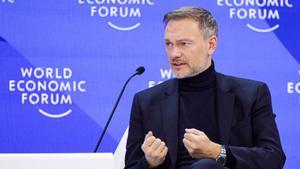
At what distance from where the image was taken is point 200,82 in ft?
9.46

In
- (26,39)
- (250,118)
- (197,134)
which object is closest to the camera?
(197,134)

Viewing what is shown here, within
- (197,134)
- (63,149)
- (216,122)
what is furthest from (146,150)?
(63,149)

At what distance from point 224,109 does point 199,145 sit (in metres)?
0.38

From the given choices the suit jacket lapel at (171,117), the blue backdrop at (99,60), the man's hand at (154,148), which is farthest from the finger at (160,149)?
the blue backdrop at (99,60)

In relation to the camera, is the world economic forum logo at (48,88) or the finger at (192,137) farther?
the world economic forum logo at (48,88)

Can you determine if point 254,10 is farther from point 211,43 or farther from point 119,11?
point 211,43

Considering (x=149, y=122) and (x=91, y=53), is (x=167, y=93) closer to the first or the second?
(x=149, y=122)

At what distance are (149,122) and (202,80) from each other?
0.31 metres

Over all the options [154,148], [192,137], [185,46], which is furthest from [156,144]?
[185,46]

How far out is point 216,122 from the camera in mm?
2812

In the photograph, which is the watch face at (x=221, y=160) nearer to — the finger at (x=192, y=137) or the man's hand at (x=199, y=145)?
the man's hand at (x=199, y=145)

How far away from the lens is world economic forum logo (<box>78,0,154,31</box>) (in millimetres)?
3898

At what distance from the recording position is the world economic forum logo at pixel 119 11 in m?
3.90

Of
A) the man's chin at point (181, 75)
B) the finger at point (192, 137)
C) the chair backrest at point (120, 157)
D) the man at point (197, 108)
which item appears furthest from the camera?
the chair backrest at point (120, 157)
